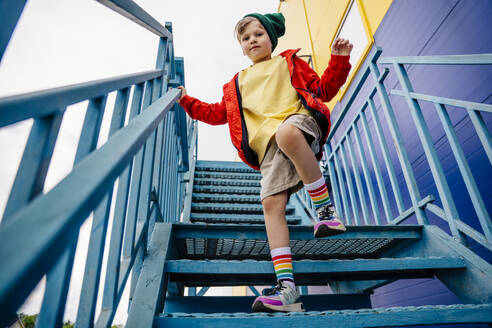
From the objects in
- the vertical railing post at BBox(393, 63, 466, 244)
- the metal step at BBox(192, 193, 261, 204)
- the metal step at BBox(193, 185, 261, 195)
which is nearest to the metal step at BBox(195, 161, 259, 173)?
the metal step at BBox(193, 185, 261, 195)

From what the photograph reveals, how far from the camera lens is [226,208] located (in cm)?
301

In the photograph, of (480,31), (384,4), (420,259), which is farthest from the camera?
(384,4)

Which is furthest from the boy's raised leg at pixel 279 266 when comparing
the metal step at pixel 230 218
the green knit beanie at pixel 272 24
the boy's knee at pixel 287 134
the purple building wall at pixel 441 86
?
the metal step at pixel 230 218

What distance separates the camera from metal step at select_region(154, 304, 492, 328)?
882mm


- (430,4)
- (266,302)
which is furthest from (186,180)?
(430,4)

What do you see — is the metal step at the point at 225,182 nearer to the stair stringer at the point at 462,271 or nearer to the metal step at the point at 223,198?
the metal step at the point at 223,198

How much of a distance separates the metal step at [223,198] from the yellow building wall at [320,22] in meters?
1.92

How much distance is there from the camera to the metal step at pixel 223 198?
10.6 feet

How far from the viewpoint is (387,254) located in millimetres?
1634

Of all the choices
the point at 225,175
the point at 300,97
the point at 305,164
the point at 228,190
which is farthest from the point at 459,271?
the point at 225,175

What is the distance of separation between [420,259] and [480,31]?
151 cm

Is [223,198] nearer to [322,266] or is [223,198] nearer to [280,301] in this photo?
[322,266]

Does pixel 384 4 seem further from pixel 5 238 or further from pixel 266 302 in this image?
pixel 5 238

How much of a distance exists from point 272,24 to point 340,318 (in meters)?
1.53
